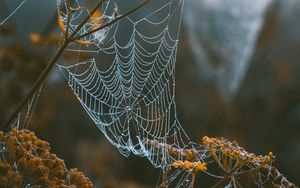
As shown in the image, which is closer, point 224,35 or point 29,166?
point 29,166

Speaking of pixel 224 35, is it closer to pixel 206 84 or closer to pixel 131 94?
pixel 206 84

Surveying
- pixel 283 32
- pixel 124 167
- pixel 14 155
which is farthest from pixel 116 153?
pixel 283 32

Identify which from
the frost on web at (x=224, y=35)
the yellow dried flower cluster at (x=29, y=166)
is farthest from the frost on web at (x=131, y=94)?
the frost on web at (x=224, y=35)

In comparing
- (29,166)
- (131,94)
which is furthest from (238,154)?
(131,94)

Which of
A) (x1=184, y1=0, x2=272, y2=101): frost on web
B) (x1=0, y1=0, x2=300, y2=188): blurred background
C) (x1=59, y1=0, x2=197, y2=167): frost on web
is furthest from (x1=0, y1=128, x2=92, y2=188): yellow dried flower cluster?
(x1=184, y1=0, x2=272, y2=101): frost on web

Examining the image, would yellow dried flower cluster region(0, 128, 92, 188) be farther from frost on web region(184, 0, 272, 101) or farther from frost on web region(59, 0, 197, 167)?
frost on web region(184, 0, 272, 101)

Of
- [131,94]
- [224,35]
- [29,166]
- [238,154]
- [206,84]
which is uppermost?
[224,35]

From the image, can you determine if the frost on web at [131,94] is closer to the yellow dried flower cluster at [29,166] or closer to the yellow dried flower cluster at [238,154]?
the yellow dried flower cluster at [238,154]
